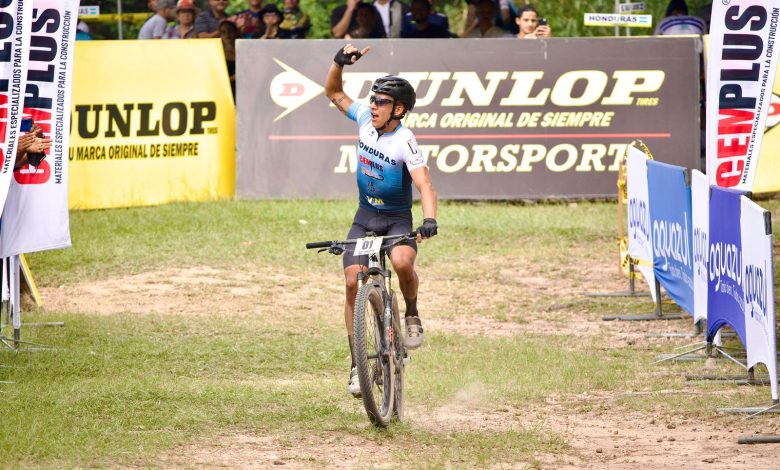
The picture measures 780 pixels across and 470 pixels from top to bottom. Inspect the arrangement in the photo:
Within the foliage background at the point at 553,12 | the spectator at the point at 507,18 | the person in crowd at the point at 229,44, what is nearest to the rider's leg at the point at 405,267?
the person in crowd at the point at 229,44

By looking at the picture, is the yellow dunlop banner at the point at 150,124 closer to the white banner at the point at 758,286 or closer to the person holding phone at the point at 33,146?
the person holding phone at the point at 33,146

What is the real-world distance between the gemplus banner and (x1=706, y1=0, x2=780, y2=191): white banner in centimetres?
729

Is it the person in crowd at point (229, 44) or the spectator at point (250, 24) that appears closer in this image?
the person in crowd at point (229, 44)

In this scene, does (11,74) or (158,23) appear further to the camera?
(158,23)

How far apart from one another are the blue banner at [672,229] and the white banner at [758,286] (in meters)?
1.98

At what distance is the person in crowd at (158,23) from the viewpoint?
21.2 m

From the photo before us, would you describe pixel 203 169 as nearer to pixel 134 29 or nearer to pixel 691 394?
pixel 134 29

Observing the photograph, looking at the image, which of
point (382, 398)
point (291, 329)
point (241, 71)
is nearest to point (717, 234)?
point (382, 398)

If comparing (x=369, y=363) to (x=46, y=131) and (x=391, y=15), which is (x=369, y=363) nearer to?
(x=46, y=131)

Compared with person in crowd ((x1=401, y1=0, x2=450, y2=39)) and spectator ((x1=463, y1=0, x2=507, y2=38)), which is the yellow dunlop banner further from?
spectator ((x1=463, y1=0, x2=507, y2=38))

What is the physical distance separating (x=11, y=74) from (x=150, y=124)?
9003 mm

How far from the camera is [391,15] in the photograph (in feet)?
67.3

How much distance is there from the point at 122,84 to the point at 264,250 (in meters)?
4.10

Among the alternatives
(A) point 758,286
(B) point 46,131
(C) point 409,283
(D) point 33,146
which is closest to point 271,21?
(B) point 46,131
